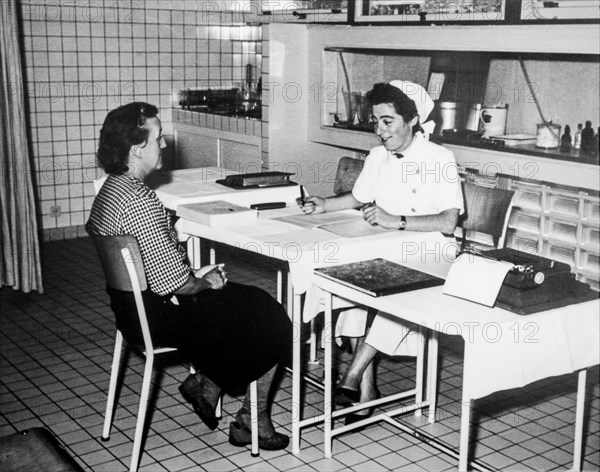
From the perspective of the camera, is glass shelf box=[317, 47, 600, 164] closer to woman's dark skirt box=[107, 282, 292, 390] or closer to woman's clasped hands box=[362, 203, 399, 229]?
woman's clasped hands box=[362, 203, 399, 229]

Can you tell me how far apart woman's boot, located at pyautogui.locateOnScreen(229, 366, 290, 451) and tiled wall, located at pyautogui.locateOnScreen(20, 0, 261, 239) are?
3.59 metres

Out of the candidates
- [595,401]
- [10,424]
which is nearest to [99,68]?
[10,424]

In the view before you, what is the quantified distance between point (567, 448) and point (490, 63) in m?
2.26

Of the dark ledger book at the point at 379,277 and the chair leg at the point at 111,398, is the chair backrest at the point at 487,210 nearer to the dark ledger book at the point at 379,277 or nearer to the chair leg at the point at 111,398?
the dark ledger book at the point at 379,277

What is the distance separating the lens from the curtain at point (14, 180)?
4.58 metres

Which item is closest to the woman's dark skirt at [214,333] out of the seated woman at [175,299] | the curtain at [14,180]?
the seated woman at [175,299]

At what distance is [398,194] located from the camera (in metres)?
3.34

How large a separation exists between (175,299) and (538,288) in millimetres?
1209

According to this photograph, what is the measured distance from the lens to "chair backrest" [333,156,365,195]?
4035mm

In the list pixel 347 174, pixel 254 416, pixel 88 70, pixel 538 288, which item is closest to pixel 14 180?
pixel 88 70

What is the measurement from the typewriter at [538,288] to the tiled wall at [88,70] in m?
4.35

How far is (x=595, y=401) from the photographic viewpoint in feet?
10.7

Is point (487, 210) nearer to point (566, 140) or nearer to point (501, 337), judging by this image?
point (566, 140)

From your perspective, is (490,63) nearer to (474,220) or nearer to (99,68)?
(474,220)
